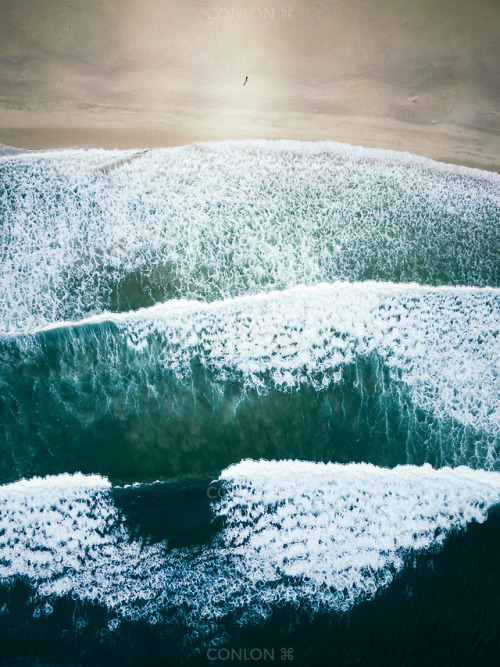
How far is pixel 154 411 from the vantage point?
2.53m

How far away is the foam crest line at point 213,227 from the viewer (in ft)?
8.89

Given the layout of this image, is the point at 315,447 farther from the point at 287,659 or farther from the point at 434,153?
the point at 434,153

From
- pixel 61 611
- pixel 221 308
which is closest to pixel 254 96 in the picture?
pixel 221 308

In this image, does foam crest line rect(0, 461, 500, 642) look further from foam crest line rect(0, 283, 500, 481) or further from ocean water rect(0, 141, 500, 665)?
foam crest line rect(0, 283, 500, 481)

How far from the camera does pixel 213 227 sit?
281cm

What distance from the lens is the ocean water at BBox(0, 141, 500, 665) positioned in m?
2.28

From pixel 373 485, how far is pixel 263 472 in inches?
19.8

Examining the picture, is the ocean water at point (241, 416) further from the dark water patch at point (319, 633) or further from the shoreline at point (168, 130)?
the shoreline at point (168, 130)

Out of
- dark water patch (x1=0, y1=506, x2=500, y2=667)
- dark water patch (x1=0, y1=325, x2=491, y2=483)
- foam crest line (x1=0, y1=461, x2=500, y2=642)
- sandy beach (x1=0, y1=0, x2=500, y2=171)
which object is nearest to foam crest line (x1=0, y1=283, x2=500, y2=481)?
dark water patch (x1=0, y1=325, x2=491, y2=483)

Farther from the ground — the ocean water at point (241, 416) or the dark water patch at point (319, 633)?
the ocean water at point (241, 416)

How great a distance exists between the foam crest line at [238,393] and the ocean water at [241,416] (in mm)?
10

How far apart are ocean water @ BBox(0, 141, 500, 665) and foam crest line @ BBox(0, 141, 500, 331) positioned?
0.01 metres

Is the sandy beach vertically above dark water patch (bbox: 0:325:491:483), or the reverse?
the sandy beach

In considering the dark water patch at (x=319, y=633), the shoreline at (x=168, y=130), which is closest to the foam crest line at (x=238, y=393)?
Answer: the dark water patch at (x=319, y=633)
